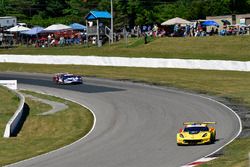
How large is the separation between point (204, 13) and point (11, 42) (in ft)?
102

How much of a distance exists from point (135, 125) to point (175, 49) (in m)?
37.1

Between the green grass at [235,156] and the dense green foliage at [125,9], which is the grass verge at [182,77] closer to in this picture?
the green grass at [235,156]

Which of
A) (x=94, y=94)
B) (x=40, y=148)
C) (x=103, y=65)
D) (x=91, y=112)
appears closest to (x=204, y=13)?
(x=103, y=65)

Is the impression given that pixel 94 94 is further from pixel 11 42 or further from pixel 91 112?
pixel 11 42

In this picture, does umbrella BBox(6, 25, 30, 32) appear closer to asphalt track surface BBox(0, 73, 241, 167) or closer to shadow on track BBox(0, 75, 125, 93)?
shadow on track BBox(0, 75, 125, 93)

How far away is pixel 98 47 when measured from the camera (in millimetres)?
77875

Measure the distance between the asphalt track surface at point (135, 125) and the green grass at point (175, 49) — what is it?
49.8 feet

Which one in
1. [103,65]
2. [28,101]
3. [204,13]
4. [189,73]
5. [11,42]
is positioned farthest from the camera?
[204,13]

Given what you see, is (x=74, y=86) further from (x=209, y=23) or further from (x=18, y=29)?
(x=18, y=29)

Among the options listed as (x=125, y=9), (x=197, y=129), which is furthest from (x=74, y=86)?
(x=125, y=9)

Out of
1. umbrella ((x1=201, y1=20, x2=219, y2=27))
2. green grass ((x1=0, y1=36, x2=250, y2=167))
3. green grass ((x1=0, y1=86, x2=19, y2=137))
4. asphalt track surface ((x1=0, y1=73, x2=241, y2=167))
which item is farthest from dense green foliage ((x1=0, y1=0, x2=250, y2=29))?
green grass ((x1=0, y1=86, x2=19, y2=137))

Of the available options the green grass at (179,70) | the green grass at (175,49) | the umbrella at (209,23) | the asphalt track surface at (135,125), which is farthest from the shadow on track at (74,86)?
the umbrella at (209,23)

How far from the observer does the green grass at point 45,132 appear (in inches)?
1175

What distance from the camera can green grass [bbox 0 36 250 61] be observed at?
212ft
